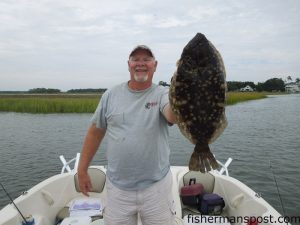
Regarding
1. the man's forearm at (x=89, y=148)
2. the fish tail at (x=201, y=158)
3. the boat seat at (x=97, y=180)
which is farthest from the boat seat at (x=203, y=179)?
the fish tail at (x=201, y=158)

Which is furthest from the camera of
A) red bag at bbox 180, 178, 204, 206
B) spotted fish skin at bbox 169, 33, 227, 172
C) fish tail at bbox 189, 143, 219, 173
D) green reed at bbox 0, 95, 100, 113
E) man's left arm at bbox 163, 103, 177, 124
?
green reed at bbox 0, 95, 100, 113

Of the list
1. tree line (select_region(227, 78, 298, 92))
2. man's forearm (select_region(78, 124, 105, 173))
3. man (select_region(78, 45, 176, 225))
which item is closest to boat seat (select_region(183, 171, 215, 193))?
man (select_region(78, 45, 176, 225))

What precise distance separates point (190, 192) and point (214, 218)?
0.63 m

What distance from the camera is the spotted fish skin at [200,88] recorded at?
2143 mm

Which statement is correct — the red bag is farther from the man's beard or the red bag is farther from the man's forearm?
the man's beard

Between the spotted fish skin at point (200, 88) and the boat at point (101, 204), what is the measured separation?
266 cm

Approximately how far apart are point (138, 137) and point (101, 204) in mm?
3247

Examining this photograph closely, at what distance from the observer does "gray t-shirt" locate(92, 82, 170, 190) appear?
9.51ft

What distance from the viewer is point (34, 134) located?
21094mm

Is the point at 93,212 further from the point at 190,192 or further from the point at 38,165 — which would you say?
the point at 38,165

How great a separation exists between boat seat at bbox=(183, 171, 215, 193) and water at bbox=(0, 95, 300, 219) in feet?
5.80

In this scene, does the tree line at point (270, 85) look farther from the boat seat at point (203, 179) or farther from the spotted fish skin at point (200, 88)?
the spotted fish skin at point (200, 88)

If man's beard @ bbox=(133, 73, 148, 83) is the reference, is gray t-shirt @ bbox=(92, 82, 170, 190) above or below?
below

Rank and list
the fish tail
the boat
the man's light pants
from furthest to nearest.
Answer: the boat
the man's light pants
the fish tail
